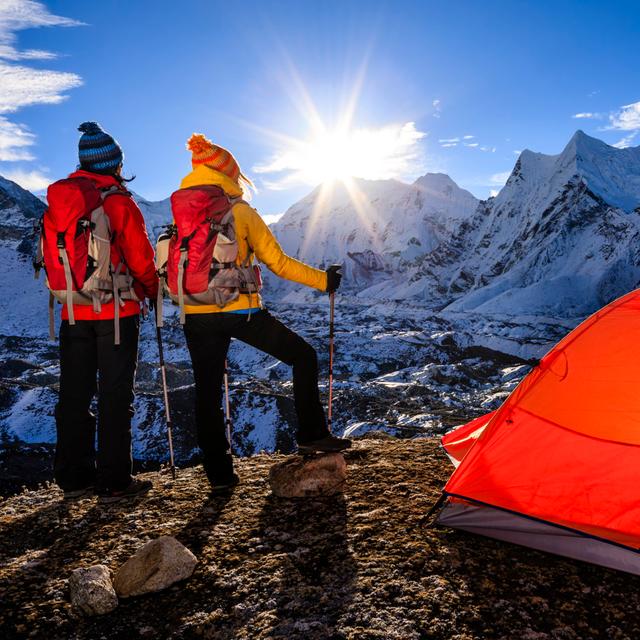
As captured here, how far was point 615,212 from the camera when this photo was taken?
135 m

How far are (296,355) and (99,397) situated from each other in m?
2.09

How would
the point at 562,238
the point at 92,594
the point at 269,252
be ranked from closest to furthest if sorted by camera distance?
1. the point at 92,594
2. the point at 269,252
3. the point at 562,238

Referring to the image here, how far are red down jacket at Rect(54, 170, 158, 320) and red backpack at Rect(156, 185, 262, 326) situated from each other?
0.58 metres

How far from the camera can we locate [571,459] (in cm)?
446

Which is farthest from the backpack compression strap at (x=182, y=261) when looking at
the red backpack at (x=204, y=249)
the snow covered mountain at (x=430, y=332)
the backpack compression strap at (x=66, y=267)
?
the snow covered mountain at (x=430, y=332)

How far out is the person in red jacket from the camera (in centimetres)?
520

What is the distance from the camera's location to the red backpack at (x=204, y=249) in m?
4.76

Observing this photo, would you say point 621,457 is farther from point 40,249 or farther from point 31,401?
point 31,401

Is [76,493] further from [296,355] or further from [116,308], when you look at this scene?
[296,355]

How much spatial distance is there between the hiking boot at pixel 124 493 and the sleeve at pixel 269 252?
114 inches

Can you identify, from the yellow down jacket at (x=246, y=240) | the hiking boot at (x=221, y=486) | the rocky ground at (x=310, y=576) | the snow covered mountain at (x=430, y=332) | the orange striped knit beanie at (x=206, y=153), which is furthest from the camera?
the snow covered mountain at (x=430, y=332)

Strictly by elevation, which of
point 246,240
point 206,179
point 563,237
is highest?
point 563,237

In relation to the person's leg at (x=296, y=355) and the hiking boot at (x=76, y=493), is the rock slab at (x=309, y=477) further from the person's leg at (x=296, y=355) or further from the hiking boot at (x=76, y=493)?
the hiking boot at (x=76, y=493)

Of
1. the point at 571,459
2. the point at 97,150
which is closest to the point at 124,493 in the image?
the point at 97,150
